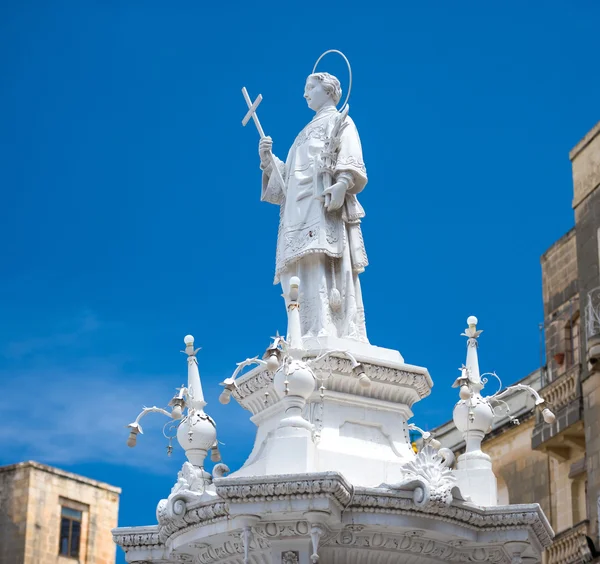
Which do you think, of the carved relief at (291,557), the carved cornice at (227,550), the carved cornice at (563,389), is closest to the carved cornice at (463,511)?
the carved relief at (291,557)

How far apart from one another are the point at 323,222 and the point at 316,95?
244 cm

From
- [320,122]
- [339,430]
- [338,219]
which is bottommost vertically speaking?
[339,430]

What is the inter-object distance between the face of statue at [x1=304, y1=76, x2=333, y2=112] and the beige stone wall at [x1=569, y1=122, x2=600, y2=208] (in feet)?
56.9

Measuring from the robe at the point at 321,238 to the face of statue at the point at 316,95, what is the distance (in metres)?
0.48

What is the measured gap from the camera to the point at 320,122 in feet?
82.1

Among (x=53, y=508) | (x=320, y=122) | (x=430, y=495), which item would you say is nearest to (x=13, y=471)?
(x=53, y=508)

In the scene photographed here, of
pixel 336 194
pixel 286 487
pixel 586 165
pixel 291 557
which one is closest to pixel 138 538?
pixel 291 557

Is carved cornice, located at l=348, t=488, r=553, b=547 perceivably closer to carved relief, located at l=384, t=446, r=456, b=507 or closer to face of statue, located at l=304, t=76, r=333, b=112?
carved relief, located at l=384, t=446, r=456, b=507

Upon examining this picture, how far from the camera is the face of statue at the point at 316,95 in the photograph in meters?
25.3

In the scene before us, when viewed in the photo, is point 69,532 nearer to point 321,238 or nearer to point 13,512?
point 13,512

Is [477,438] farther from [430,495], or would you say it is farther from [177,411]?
[177,411]

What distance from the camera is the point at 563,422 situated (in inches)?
1590

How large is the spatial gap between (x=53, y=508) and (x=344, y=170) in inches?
1218

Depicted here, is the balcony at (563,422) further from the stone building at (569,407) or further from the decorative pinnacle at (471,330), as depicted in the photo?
the decorative pinnacle at (471,330)
